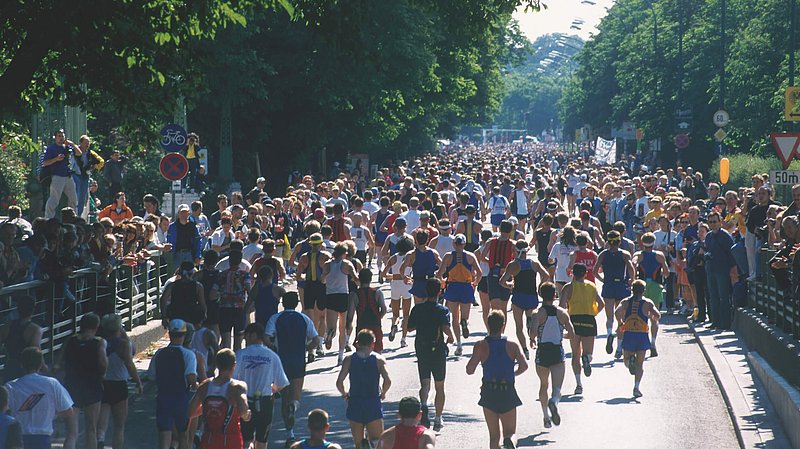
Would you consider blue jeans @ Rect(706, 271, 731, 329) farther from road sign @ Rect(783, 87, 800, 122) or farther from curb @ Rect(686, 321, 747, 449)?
road sign @ Rect(783, 87, 800, 122)

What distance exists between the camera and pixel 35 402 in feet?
34.2

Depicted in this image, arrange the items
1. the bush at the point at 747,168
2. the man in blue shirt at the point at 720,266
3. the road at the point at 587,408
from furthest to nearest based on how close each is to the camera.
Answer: the bush at the point at 747,168 < the man in blue shirt at the point at 720,266 < the road at the point at 587,408

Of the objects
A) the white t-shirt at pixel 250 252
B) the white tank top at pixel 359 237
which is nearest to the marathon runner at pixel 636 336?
the white t-shirt at pixel 250 252

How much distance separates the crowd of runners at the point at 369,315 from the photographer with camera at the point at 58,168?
1.85m

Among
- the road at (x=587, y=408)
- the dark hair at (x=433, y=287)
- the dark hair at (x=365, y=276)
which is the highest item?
the dark hair at (x=433, y=287)

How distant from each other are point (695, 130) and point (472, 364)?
57.4m

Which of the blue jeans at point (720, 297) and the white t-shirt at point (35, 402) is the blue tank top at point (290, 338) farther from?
the blue jeans at point (720, 297)

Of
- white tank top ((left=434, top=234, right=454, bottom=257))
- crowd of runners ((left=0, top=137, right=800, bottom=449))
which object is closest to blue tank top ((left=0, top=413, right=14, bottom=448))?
crowd of runners ((left=0, top=137, right=800, bottom=449))


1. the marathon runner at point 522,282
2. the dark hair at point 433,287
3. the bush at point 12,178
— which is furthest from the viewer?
the bush at point 12,178

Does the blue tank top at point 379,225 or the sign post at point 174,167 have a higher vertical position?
the sign post at point 174,167

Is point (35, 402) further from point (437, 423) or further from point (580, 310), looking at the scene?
point (580, 310)

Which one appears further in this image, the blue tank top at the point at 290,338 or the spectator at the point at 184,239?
the spectator at the point at 184,239

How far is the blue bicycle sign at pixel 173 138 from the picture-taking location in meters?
24.3

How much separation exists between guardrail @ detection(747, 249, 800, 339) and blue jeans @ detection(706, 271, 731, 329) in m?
0.49
